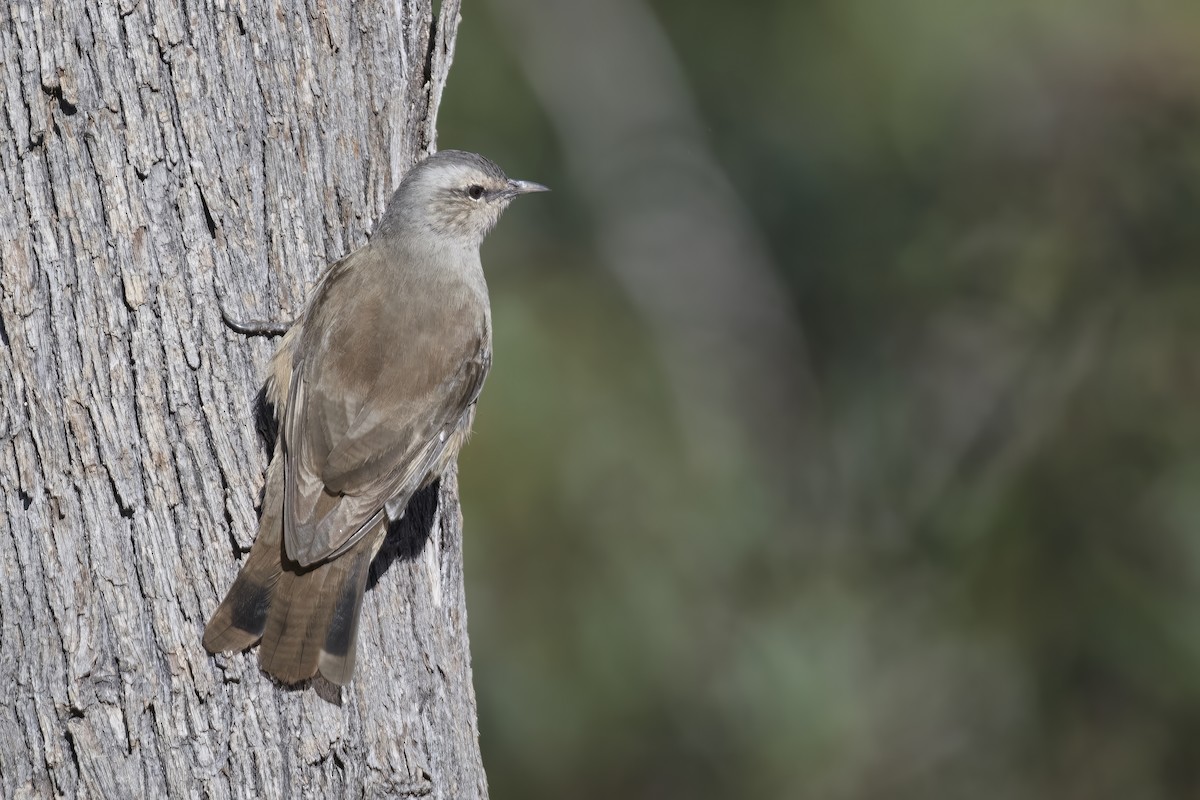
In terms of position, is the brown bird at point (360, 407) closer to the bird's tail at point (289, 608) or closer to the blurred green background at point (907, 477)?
the bird's tail at point (289, 608)

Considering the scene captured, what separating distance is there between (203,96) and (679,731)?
5134 mm

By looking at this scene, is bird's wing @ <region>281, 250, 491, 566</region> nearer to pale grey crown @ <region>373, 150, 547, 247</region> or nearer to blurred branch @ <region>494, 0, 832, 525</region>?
pale grey crown @ <region>373, 150, 547, 247</region>

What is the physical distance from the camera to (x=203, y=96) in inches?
122

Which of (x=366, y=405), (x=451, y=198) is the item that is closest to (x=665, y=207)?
(x=451, y=198)

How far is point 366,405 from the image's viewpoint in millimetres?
3664

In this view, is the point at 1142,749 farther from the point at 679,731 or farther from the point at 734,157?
the point at 734,157

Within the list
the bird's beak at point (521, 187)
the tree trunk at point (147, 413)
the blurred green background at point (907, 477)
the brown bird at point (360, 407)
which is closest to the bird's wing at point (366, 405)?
the brown bird at point (360, 407)

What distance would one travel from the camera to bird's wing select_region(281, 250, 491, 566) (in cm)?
334

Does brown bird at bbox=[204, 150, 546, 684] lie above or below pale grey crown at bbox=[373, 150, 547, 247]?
below

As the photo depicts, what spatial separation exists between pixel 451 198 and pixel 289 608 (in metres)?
1.45

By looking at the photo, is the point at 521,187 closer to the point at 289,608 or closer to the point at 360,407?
the point at 360,407

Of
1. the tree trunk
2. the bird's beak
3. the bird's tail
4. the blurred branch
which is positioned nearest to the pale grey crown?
the bird's beak

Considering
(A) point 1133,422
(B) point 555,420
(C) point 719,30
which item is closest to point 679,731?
(B) point 555,420

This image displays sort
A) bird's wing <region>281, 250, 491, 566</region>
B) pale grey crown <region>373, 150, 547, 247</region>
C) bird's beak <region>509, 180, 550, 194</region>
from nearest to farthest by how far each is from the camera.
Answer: bird's wing <region>281, 250, 491, 566</region> → pale grey crown <region>373, 150, 547, 247</region> → bird's beak <region>509, 180, 550, 194</region>
